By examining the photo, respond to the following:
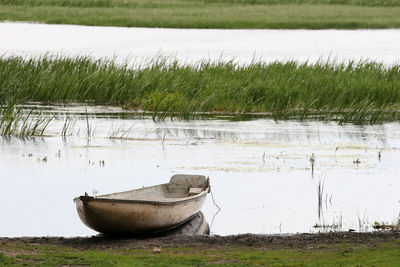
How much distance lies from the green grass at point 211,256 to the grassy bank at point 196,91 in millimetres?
14357

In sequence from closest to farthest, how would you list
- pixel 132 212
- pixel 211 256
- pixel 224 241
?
pixel 211 256 → pixel 224 241 → pixel 132 212

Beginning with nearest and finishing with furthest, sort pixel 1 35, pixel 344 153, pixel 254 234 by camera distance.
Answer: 1. pixel 254 234
2. pixel 344 153
3. pixel 1 35

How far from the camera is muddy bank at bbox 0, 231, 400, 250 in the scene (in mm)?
10758

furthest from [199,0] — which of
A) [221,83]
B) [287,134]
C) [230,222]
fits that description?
[230,222]

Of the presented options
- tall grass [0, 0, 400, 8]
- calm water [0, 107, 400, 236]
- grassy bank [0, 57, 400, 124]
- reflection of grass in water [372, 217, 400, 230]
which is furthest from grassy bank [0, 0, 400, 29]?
reflection of grass in water [372, 217, 400, 230]

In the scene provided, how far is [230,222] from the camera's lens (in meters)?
12.8

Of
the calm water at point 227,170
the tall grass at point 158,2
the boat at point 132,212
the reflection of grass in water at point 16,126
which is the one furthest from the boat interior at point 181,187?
the tall grass at point 158,2

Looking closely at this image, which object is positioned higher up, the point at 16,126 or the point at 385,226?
the point at 16,126

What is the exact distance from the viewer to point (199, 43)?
51.2m

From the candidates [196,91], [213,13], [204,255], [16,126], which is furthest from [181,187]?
[213,13]

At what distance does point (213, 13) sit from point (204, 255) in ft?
169

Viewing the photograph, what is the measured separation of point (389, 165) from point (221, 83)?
9.07 metres

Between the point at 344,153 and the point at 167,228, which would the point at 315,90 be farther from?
the point at 167,228

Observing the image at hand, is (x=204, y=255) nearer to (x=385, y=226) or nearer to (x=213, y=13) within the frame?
(x=385, y=226)
